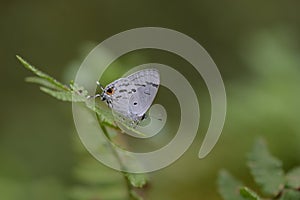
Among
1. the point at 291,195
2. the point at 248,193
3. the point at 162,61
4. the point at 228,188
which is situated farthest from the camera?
the point at 162,61

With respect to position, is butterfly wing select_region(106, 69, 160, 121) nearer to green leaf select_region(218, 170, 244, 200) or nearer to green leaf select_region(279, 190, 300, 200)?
green leaf select_region(218, 170, 244, 200)

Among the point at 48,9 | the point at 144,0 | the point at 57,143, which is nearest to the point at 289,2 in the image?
the point at 144,0

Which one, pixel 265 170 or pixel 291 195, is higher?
pixel 265 170

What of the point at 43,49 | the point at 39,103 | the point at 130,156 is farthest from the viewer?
the point at 43,49

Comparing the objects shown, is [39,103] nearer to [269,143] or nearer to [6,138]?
[6,138]

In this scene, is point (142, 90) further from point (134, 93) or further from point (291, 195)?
point (291, 195)

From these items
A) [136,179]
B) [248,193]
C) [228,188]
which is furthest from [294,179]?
[136,179]

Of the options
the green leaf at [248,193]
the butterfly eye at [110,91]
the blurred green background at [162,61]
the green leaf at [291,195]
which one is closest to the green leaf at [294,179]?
the green leaf at [291,195]
